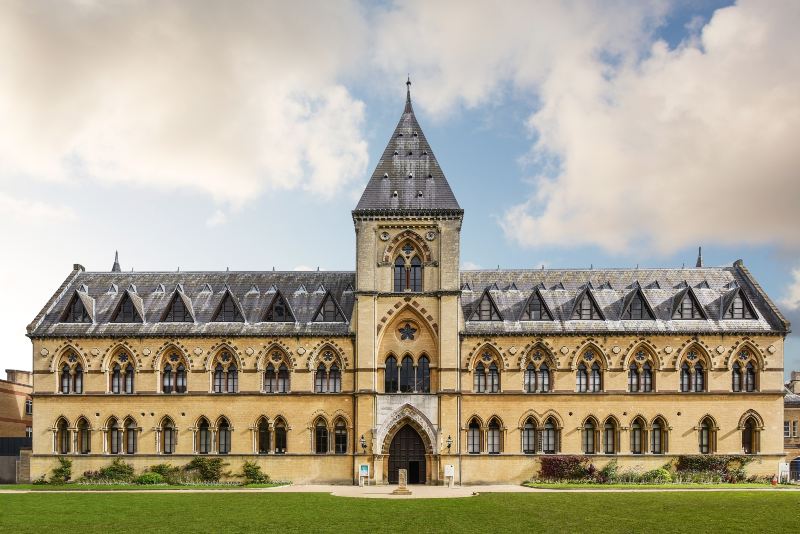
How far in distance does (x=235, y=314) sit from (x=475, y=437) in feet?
61.0

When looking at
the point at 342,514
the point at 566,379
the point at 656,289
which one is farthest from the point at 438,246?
the point at 342,514

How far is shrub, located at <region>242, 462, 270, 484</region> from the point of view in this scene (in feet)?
175

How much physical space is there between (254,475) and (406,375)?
11.9 meters

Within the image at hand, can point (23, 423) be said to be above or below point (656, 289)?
below

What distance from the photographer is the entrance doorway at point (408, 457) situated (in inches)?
2101

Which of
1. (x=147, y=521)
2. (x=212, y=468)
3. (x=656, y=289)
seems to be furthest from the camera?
(x=656, y=289)

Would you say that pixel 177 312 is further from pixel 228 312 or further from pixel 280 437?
pixel 280 437

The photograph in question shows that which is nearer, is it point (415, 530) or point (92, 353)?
point (415, 530)

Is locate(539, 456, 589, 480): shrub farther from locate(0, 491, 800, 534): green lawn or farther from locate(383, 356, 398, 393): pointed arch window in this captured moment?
locate(383, 356, 398, 393): pointed arch window

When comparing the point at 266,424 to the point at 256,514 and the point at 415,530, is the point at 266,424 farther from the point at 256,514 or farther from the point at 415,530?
the point at 415,530

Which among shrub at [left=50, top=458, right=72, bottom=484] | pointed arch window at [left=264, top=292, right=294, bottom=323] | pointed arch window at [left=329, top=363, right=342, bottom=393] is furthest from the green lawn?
pointed arch window at [left=264, top=292, right=294, bottom=323]

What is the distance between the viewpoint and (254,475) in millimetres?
53438

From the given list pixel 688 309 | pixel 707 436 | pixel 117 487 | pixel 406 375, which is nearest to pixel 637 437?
pixel 707 436

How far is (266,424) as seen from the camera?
54938mm
